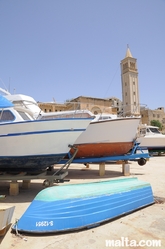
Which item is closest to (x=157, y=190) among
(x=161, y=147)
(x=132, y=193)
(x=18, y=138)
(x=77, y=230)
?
(x=132, y=193)

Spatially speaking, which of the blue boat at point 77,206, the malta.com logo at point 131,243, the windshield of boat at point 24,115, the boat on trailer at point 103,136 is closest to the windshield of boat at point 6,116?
the windshield of boat at point 24,115

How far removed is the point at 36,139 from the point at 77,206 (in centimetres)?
248

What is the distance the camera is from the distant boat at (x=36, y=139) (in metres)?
5.15

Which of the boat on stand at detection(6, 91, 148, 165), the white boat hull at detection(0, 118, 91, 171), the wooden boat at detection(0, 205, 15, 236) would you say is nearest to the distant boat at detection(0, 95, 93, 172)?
the white boat hull at detection(0, 118, 91, 171)

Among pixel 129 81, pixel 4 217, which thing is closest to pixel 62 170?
pixel 4 217

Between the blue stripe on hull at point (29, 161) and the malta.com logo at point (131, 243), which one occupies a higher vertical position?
the blue stripe on hull at point (29, 161)

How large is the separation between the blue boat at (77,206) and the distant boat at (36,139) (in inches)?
60.9

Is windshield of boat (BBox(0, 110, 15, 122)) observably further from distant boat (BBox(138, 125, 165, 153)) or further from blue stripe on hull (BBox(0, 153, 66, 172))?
distant boat (BBox(138, 125, 165, 153))

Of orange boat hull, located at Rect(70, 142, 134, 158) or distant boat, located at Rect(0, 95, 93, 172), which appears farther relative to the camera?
orange boat hull, located at Rect(70, 142, 134, 158)

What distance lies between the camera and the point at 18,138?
5172mm

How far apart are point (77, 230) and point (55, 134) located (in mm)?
2639

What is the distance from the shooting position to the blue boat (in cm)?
296

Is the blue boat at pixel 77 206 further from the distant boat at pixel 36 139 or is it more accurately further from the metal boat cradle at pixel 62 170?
the distant boat at pixel 36 139

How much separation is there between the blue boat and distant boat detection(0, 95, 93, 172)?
1.55 metres
